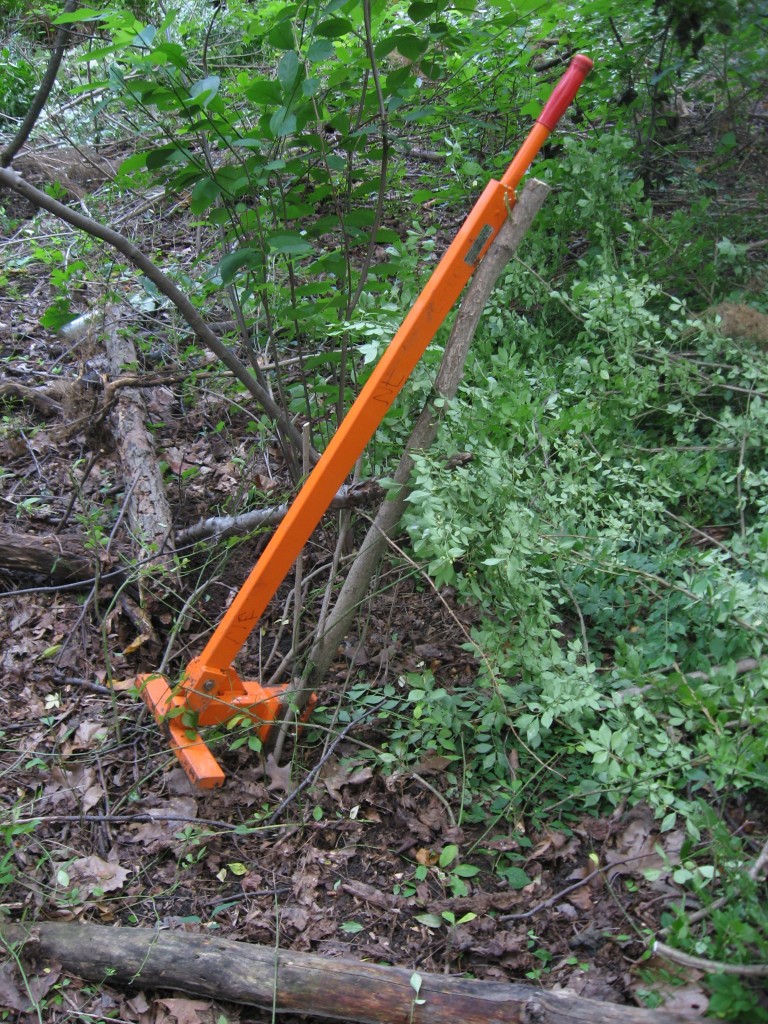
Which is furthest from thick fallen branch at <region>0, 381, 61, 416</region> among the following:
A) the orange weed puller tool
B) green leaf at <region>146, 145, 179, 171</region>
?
the orange weed puller tool

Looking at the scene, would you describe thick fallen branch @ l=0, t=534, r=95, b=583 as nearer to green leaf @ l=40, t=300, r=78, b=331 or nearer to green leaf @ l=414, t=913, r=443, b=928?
green leaf @ l=40, t=300, r=78, b=331

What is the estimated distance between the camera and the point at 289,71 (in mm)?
2682

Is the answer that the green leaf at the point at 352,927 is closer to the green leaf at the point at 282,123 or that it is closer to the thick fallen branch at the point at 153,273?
the thick fallen branch at the point at 153,273

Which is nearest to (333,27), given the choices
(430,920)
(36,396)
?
(430,920)

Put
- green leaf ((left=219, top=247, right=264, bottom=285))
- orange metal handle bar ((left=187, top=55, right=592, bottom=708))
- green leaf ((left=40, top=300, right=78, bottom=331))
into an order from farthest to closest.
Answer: green leaf ((left=40, top=300, right=78, bottom=331)) → green leaf ((left=219, top=247, right=264, bottom=285)) → orange metal handle bar ((left=187, top=55, right=592, bottom=708))

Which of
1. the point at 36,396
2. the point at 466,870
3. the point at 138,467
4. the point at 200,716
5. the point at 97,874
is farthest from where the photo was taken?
the point at 36,396

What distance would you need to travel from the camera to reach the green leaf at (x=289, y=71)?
8.80 feet

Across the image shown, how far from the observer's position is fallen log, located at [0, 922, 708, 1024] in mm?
2031

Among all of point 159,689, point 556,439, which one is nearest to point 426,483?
point 556,439

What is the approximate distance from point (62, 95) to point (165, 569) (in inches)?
196

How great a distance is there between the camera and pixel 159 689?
119 inches

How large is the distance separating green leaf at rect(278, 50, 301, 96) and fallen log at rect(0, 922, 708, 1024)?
2582 mm

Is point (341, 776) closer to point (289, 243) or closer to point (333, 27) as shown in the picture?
point (289, 243)

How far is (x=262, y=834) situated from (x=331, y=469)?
123cm
